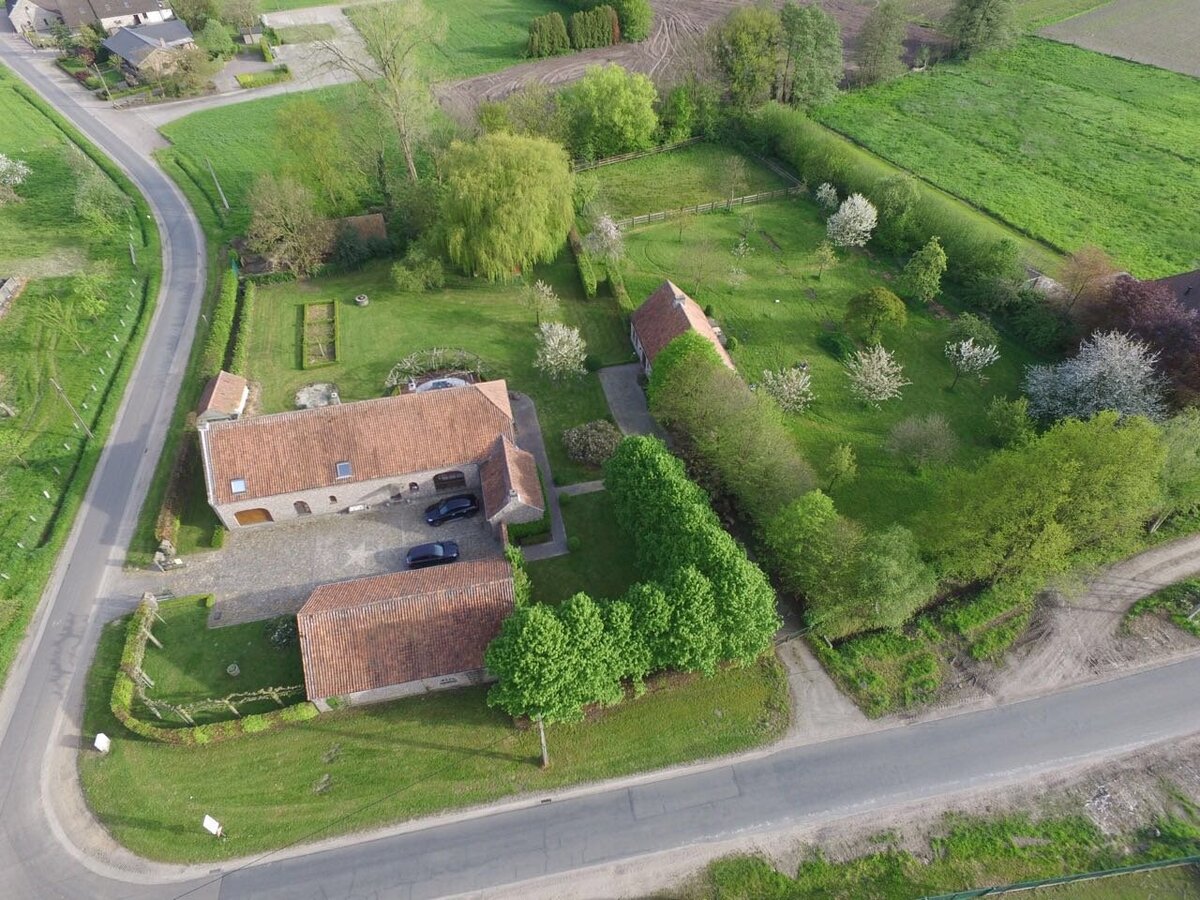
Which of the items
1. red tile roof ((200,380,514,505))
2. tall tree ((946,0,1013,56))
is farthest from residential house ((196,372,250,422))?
tall tree ((946,0,1013,56))

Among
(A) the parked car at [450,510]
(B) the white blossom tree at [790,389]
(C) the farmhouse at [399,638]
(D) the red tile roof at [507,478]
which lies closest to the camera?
(C) the farmhouse at [399,638]

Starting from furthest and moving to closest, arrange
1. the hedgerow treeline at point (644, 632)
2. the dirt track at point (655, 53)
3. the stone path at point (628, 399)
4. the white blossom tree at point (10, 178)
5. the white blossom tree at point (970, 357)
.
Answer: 1. the dirt track at point (655, 53)
2. the white blossom tree at point (10, 178)
3. the white blossom tree at point (970, 357)
4. the stone path at point (628, 399)
5. the hedgerow treeline at point (644, 632)

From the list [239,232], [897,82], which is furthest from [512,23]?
[239,232]

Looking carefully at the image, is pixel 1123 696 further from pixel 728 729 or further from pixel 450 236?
pixel 450 236

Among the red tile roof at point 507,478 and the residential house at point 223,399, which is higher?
the residential house at point 223,399

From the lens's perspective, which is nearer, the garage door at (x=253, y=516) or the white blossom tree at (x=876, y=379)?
the garage door at (x=253, y=516)

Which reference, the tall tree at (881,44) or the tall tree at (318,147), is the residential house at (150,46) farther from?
the tall tree at (881,44)

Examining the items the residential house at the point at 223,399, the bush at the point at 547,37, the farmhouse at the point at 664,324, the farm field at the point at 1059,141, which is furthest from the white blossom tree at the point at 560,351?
the bush at the point at 547,37

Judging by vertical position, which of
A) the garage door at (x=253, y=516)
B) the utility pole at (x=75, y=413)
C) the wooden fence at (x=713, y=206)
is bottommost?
the garage door at (x=253, y=516)
